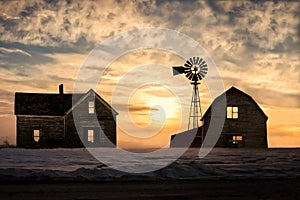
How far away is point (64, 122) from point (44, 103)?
3016 mm

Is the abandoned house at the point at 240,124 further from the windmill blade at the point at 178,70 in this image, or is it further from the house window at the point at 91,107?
the house window at the point at 91,107

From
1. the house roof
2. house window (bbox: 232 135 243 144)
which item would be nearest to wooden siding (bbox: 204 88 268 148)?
house window (bbox: 232 135 243 144)

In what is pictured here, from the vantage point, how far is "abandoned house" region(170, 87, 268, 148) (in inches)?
1740

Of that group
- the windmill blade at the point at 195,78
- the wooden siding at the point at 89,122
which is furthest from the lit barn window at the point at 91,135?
the windmill blade at the point at 195,78

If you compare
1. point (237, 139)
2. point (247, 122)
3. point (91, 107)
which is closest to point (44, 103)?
point (91, 107)

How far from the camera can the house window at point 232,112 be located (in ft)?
146

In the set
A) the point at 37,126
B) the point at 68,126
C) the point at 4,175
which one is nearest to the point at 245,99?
the point at 68,126

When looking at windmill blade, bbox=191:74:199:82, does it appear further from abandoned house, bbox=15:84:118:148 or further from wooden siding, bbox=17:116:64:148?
wooden siding, bbox=17:116:64:148

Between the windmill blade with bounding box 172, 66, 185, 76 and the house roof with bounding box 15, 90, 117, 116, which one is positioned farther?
the windmill blade with bounding box 172, 66, 185, 76

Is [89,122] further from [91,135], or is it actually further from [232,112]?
[232,112]

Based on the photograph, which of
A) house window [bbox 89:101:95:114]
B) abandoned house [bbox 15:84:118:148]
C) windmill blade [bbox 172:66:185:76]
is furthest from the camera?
windmill blade [bbox 172:66:185:76]

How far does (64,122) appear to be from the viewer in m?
46.8

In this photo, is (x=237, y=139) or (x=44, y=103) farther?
(x=44, y=103)

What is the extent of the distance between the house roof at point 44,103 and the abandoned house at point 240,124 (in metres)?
10.1
